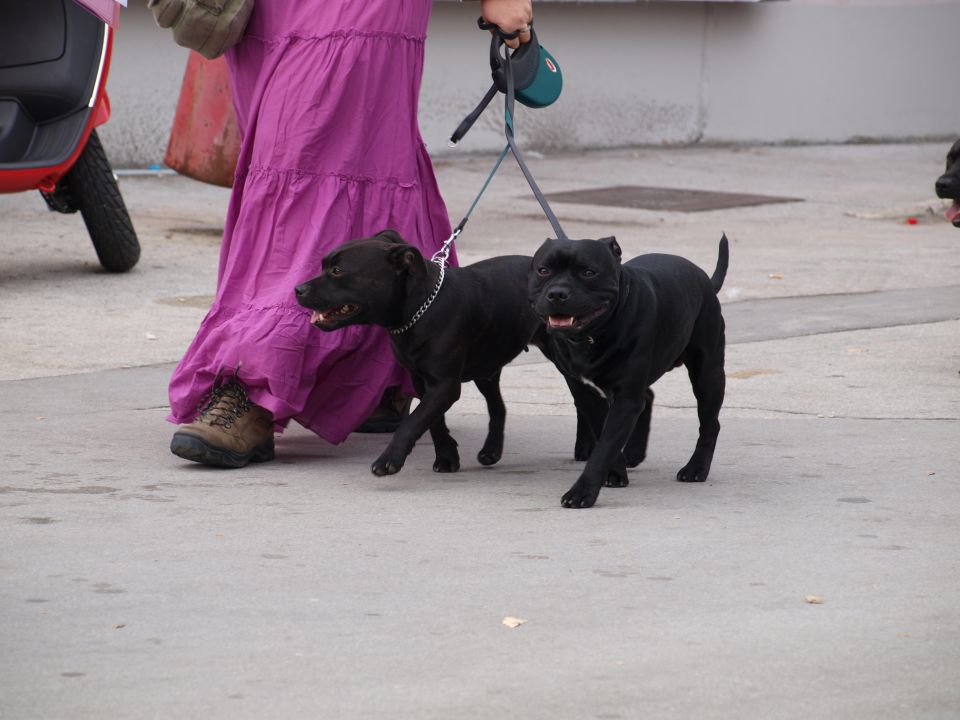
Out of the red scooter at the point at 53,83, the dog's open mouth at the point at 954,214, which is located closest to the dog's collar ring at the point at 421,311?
the dog's open mouth at the point at 954,214

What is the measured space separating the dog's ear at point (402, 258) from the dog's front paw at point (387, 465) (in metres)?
0.53

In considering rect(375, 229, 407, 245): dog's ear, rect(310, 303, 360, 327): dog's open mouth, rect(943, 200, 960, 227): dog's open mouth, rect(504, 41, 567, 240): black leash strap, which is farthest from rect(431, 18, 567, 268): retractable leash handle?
rect(943, 200, 960, 227): dog's open mouth

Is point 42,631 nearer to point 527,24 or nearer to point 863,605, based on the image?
point 863,605

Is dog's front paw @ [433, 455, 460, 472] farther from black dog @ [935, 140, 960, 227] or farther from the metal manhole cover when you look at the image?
the metal manhole cover

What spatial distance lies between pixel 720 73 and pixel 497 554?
13775 millimetres

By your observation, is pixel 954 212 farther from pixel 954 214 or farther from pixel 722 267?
pixel 722 267

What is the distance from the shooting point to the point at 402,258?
445 cm

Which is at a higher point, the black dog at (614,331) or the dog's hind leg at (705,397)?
the black dog at (614,331)

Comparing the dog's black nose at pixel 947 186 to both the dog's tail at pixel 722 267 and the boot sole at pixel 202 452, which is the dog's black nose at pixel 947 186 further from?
the boot sole at pixel 202 452

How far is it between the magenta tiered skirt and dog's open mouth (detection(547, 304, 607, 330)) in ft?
2.77

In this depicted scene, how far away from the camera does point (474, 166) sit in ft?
47.0

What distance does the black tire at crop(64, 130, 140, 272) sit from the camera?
8062mm

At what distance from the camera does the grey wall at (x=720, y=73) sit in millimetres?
15211

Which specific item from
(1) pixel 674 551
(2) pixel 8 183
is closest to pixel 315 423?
(1) pixel 674 551
